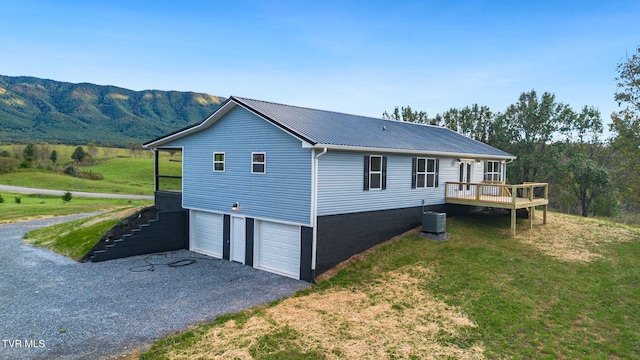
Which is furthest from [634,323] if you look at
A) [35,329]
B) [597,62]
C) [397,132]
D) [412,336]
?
[597,62]

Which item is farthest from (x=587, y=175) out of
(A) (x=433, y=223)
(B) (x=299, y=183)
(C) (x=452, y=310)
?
(B) (x=299, y=183)

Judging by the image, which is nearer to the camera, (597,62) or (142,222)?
(142,222)

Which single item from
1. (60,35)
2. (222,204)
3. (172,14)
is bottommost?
(222,204)

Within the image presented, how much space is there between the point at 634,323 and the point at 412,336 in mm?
5817

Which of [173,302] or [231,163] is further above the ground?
[231,163]

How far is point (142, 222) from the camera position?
16.9 meters

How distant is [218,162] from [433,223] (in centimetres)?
913

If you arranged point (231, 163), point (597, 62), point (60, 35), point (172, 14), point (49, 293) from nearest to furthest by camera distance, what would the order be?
point (49, 293)
point (231, 163)
point (597, 62)
point (172, 14)
point (60, 35)

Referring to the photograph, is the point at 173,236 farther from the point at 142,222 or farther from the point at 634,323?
the point at 634,323

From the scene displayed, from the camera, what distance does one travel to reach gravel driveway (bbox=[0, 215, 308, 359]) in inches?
299

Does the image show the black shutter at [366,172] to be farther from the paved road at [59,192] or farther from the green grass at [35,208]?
the paved road at [59,192]

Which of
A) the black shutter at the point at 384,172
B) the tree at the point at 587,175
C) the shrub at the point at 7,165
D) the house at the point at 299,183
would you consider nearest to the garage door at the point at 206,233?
the house at the point at 299,183

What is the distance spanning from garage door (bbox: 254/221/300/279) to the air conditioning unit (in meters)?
5.66

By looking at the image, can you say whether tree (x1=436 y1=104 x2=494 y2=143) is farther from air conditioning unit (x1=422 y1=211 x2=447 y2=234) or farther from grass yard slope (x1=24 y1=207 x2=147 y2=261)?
grass yard slope (x1=24 y1=207 x2=147 y2=261)
